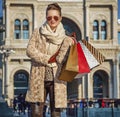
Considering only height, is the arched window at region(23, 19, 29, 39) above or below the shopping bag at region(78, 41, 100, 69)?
above

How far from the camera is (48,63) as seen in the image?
4.71m

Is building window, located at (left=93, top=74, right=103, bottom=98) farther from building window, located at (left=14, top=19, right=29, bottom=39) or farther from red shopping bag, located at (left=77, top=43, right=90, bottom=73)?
red shopping bag, located at (left=77, top=43, right=90, bottom=73)

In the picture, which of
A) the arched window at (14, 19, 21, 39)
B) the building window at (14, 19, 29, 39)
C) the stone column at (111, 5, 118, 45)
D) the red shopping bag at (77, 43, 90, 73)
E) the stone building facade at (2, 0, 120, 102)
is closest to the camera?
the red shopping bag at (77, 43, 90, 73)

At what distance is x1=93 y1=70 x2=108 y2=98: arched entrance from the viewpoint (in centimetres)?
5372

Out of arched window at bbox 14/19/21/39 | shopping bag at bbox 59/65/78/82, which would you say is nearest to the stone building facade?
arched window at bbox 14/19/21/39

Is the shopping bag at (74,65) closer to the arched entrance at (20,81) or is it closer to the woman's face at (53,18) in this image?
the woman's face at (53,18)

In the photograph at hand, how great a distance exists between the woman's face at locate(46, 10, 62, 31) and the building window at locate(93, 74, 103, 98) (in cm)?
4901

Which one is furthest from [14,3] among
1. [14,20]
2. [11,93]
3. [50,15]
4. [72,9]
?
[50,15]

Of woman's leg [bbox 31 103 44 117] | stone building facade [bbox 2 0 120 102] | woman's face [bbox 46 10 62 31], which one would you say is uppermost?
stone building facade [bbox 2 0 120 102]

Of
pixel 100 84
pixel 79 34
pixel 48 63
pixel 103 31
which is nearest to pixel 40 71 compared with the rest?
pixel 48 63

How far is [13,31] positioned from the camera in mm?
53781

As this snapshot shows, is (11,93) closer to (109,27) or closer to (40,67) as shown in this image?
(109,27)

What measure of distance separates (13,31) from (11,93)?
710 centimetres

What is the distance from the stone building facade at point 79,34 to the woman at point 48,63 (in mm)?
46891
